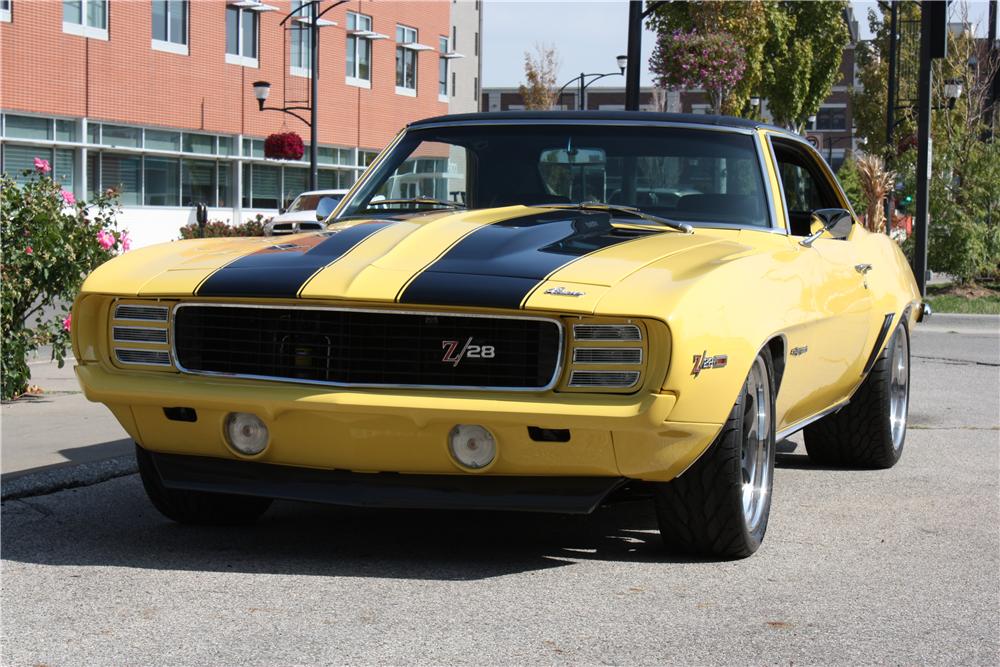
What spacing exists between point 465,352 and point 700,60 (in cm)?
2794

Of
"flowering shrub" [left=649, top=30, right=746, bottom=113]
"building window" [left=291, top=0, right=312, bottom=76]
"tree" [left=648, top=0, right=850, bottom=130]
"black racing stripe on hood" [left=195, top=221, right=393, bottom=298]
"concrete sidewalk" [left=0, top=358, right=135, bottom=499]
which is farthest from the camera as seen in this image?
"building window" [left=291, top=0, right=312, bottom=76]

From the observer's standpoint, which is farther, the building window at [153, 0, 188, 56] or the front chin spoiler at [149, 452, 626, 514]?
the building window at [153, 0, 188, 56]

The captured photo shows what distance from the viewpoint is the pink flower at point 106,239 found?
948 cm

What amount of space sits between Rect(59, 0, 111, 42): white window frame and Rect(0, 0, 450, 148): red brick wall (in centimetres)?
10

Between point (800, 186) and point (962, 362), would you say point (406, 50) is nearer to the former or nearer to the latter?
point (962, 362)

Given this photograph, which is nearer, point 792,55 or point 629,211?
point 629,211

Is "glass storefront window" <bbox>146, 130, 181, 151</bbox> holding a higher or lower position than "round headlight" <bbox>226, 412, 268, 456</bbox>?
higher

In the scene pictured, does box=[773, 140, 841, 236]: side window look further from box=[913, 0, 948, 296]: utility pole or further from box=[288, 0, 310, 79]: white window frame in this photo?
box=[288, 0, 310, 79]: white window frame

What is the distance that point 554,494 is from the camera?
470cm

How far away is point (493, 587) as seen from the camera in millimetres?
4629

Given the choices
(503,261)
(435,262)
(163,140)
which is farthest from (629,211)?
(163,140)

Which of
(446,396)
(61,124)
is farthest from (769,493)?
(61,124)

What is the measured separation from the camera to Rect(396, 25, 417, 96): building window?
4884 cm

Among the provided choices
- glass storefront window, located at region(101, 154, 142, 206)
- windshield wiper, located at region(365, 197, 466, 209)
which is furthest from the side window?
glass storefront window, located at region(101, 154, 142, 206)
